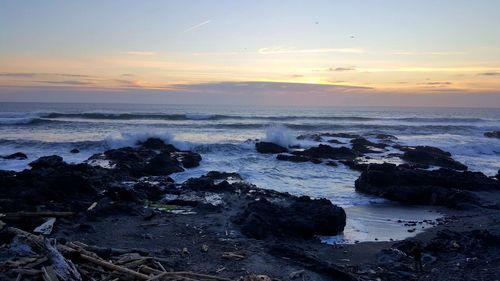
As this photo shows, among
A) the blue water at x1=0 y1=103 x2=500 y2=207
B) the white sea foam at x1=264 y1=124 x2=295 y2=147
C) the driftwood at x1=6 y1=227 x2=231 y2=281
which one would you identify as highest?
the driftwood at x1=6 y1=227 x2=231 y2=281

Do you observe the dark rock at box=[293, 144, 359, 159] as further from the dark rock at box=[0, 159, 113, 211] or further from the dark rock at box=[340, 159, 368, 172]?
the dark rock at box=[0, 159, 113, 211]

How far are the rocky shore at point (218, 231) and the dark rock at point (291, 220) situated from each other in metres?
0.03

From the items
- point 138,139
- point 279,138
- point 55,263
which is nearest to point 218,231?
point 55,263

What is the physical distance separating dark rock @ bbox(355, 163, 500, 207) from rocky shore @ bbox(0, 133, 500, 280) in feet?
0.14

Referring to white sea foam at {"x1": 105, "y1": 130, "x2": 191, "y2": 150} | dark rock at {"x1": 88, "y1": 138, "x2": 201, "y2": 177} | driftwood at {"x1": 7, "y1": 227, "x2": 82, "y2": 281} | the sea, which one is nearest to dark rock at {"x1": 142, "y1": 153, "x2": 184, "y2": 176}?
dark rock at {"x1": 88, "y1": 138, "x2": 201, "y2": 177}

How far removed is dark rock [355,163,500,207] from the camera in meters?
15.1

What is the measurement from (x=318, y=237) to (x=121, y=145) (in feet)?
67.7

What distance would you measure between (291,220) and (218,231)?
68.7 inches

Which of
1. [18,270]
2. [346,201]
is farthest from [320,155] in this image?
[18,270]

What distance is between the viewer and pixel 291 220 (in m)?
10.8

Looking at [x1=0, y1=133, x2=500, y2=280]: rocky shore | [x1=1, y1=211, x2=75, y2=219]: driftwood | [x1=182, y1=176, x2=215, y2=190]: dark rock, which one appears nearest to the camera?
[x1=0, y1=133, x2=500, y2=280]: rocky shore

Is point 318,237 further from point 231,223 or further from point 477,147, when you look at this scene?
point 477,147

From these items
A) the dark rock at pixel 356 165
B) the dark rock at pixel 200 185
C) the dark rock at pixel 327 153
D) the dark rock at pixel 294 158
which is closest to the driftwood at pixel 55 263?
the dark rock at pixel 200 185

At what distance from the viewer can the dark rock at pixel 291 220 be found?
411 inches
